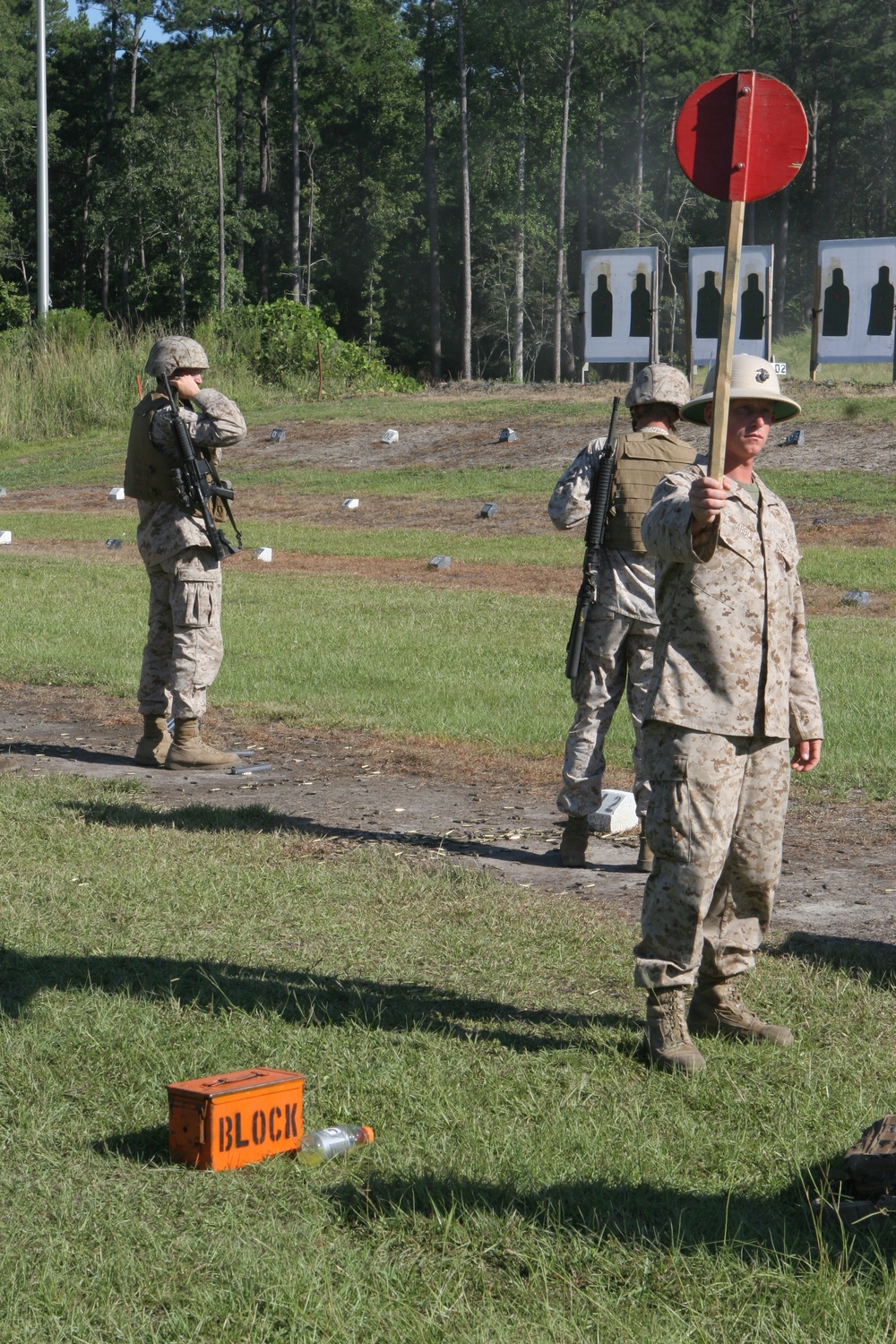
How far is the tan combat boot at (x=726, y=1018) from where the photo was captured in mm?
4715

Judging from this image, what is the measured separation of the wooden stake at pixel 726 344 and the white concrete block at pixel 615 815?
3.43 metres

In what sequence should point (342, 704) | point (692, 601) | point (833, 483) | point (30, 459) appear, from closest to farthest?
point (692, 601) < point (342, 704) < point (833, 483) < point (30, 459)

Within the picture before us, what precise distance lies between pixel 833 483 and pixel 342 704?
1447 cm

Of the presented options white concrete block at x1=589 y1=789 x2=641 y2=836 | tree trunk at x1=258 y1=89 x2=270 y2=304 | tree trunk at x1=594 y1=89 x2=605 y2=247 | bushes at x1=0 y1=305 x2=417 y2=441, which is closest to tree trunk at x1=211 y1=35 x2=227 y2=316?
tree trunk at x1=258 y1=89 x2=270 y2=304

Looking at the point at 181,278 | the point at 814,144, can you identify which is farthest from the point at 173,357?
the point at 814,144

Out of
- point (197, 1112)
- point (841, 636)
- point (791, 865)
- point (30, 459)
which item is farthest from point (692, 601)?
point (30, 459)

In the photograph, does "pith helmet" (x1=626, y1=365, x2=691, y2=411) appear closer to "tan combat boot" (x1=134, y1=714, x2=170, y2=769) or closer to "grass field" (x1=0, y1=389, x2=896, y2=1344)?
"grass field" (x1=0, y1=389, x2=896, y2=1344)

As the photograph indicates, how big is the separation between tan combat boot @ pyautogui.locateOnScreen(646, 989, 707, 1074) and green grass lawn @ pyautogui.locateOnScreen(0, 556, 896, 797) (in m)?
3.99

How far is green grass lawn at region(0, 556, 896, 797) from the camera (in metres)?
9.78

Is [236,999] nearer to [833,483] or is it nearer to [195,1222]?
[195,1222]

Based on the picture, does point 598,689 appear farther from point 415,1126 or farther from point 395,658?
point 395,658

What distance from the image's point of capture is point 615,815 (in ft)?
24.2

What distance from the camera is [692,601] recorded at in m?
4.43

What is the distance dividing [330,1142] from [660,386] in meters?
3.76
